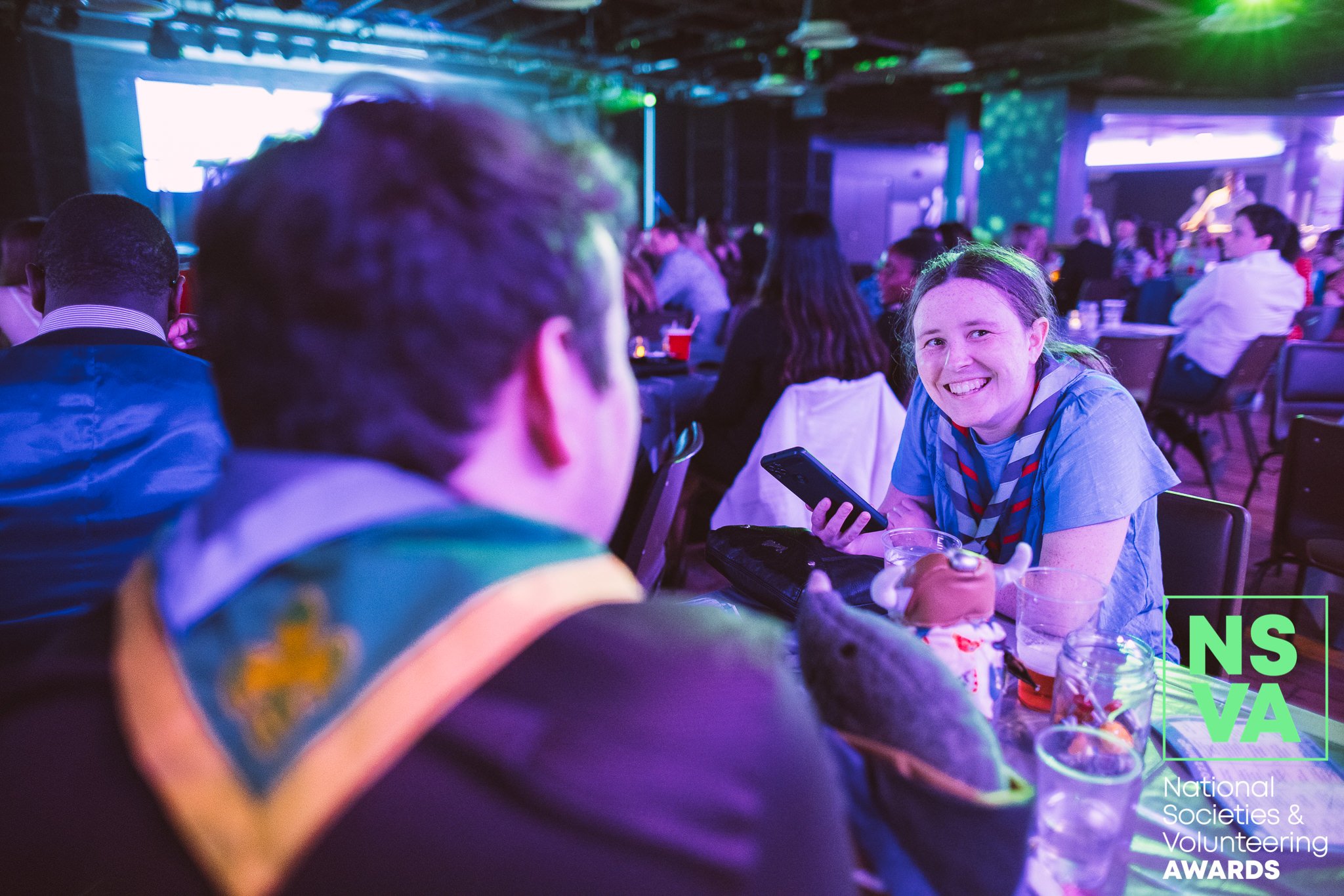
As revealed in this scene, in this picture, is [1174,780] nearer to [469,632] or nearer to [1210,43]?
[469,632]

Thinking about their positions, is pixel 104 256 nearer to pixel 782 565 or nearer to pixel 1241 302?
pixel 782 565

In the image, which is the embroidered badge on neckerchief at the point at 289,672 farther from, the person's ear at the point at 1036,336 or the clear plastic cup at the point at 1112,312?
the clear plastic cup at the point at 1112,312

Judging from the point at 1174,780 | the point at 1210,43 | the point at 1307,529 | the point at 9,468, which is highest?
the point at 1210,43

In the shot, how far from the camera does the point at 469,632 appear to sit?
1.32 feet

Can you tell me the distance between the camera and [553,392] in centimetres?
51

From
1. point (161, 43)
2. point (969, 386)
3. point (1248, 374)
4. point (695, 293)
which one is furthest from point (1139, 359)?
point (161, 43)

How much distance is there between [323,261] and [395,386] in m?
0.08

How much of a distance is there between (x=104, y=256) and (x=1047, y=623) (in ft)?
6.23

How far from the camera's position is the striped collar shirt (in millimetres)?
1555

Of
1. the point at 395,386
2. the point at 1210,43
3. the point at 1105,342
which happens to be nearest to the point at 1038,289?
the point at 395,386

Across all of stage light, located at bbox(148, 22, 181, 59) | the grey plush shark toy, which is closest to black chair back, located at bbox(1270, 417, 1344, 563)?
the grey plush shark toy

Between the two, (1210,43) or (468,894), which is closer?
(468,894)

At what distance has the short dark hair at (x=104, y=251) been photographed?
1.64m

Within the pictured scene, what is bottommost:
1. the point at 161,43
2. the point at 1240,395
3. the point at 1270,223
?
the point at 1240,395
